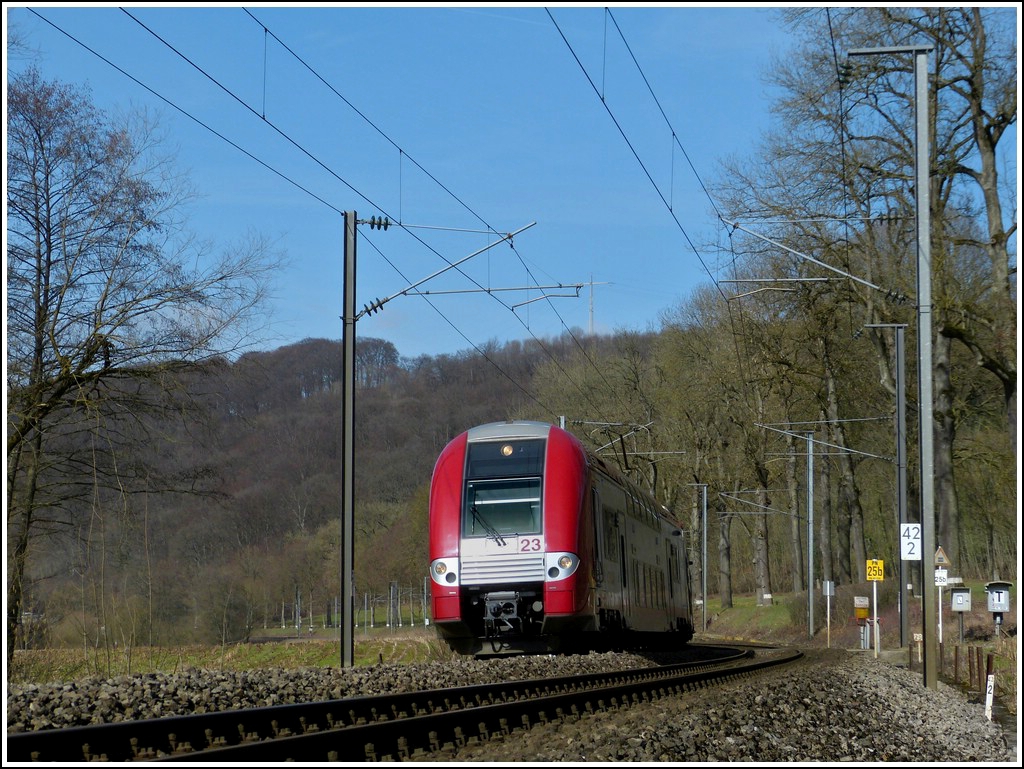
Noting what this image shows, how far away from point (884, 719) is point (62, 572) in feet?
37.2

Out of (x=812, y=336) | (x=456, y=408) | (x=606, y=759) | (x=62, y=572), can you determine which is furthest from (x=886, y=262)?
(x=456, y=408)

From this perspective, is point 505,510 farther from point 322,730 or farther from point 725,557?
point 725,557

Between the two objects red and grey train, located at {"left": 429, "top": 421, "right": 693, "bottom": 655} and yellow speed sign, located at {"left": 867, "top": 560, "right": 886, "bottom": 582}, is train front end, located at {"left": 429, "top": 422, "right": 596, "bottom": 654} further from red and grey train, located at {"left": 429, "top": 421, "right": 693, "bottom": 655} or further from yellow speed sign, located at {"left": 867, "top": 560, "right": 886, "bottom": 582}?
yellow speed sign, located at {"left": 867, "top": 560, "right": 886, "bottom": 582}

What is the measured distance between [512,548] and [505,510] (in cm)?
60

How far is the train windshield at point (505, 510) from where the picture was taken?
18.4 m

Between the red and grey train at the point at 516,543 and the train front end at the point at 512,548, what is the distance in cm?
2

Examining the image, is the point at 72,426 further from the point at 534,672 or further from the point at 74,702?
the point at 74,702

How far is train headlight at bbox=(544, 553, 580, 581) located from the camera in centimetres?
1806

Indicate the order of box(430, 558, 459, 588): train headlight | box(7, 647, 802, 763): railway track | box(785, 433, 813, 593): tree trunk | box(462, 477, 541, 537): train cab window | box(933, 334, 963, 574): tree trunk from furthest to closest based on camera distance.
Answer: box(785, 433, 813, 593): tree trunk → box(933, 334, 963, 574): tree trunk → box(462, 477, 541, 537): train cab window → box(430, 558, 459, 588): train headlight → box(7, 647, 802, 763): railway track

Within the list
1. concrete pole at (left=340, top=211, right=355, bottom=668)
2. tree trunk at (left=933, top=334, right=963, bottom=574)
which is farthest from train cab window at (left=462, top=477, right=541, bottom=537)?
tree trunk at (left=933, top=334, right=963, bottom=574)

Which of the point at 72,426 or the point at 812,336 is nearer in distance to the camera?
the point at 72,426

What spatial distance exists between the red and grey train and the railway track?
15.2ft

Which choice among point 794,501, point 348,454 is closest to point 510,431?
point 348,454

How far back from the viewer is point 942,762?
995cm
